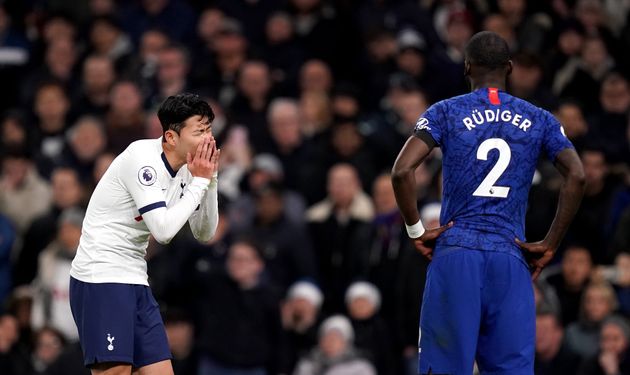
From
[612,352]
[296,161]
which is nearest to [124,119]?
[296,161]

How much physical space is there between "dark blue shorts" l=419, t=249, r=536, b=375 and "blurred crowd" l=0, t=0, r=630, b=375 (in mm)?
4233

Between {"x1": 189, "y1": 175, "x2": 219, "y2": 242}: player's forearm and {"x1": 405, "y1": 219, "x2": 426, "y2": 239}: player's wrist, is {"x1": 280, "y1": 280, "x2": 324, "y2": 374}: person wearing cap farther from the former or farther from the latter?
{"x1": 405, "y1": 219, "x2": 426, "y2": 239}: player's wrist

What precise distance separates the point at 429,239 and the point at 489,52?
3.83 feet

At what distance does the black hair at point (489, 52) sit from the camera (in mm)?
8023

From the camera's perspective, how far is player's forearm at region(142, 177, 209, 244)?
25.8ft

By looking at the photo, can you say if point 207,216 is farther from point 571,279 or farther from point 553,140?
point 571,279

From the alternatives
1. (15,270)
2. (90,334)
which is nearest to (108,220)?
(90,334)

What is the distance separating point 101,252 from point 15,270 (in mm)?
6672

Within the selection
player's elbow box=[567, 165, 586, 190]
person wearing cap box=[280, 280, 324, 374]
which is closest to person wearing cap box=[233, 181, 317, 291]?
person wearing cap box=[280, 280, 324, 374]

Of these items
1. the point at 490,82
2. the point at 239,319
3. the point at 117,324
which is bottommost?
the point at 239,319

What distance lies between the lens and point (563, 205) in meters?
7.95

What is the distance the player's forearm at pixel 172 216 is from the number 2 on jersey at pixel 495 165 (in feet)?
5.44

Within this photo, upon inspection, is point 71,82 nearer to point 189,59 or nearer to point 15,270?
point 189,59

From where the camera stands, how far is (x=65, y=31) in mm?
17047
